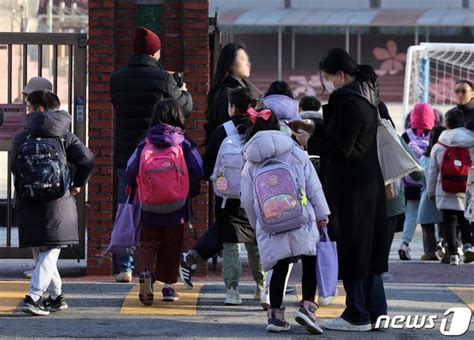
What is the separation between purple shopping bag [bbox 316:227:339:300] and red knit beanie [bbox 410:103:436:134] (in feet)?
19.1

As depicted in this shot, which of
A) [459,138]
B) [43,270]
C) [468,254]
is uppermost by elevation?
[459,138]

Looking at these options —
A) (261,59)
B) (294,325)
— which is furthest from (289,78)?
(294,325)

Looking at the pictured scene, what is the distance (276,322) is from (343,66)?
1.70 m

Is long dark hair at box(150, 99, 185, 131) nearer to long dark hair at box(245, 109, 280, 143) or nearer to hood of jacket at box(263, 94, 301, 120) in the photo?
hood of jacket at box(263, 94, 301, 120)

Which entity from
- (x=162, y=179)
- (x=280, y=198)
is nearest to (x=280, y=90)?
(x=162, y=179)

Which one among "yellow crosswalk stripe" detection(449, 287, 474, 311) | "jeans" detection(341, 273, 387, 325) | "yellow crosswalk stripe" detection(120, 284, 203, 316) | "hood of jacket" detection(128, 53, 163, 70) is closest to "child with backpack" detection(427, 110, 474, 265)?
"yellow crosswalk stripe" detection(449, 287, 474, 311)

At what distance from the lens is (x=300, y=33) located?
55125 mm

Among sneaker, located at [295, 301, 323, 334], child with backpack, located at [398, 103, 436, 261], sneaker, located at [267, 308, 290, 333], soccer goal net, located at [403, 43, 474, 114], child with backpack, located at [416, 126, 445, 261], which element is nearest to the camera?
sneaker, located at [295, 301, 323, 334]

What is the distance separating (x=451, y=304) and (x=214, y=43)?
3.36 m

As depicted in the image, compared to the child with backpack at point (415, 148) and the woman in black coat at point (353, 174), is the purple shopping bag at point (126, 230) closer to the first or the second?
the woman in black coat at point (353, 174)

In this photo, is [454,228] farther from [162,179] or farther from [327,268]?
[327,268]

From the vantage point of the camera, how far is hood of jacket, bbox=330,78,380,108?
839 centimetres

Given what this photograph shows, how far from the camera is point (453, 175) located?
42.6ft

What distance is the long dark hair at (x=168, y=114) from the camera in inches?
374
